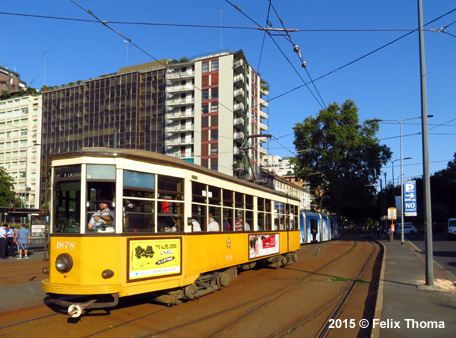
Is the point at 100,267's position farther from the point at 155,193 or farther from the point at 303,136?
the point at 303,136

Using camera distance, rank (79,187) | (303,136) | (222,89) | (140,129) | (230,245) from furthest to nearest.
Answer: (140,129) → (222,89) → (303,136) → (230,245) → (79,187)

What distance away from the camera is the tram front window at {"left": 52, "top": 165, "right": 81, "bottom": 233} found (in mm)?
7051

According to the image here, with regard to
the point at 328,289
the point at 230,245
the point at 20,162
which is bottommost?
the point at 328,289

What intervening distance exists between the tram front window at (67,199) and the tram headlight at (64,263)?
1.45ft

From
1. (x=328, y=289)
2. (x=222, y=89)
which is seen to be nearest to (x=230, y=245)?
(x=328, y=289)

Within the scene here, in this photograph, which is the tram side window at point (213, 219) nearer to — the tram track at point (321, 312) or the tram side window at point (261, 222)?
the tram track at point (321, 312)

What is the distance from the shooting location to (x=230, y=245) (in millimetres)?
10117

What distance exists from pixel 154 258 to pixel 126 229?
0.76 meters

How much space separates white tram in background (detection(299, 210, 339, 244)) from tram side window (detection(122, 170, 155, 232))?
24686 millimetres

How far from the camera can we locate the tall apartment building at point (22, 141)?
7700cm

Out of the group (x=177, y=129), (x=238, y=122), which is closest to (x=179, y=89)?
(x=177, y=129)

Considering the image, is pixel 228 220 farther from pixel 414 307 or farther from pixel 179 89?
pixel 179 89

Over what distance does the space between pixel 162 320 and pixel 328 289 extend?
17.0 feet

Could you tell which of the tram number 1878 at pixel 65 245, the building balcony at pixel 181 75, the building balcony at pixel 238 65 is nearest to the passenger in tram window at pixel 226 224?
the tram number 1878 at pixel 65 245
